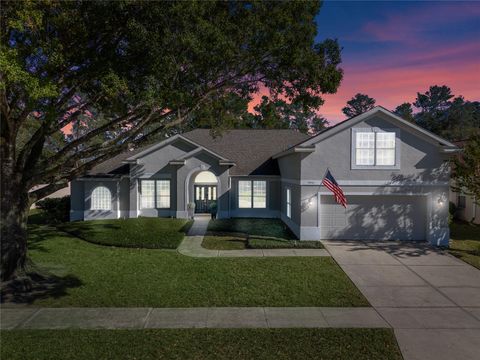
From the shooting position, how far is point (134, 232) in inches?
727

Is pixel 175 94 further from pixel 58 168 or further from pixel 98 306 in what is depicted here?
pixel 98 306

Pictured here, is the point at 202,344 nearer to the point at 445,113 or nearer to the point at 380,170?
the point at 380,170

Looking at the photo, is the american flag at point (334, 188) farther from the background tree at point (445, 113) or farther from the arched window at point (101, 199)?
the background tree at point (445, 113)

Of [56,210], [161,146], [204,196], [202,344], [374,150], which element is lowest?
[202,344]

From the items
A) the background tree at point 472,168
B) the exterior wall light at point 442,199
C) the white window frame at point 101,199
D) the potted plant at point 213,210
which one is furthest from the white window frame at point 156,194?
the background tree at point 472,168

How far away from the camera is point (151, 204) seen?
939 inches

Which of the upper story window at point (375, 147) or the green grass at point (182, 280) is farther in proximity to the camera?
the upper story window at point (375, 147)

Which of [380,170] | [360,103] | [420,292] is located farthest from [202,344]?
[360,103]

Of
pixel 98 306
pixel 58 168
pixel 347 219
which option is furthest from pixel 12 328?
pixel 347 219

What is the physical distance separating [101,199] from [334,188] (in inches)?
653

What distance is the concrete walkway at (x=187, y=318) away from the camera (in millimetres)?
7996

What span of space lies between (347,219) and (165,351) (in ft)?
42.9

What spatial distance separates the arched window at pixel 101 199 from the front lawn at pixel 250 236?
787 cm

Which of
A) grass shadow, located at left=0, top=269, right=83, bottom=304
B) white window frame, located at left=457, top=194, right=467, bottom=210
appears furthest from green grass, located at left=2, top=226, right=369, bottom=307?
white window frame, located at left=457, top=194, right=467, bottom=210
